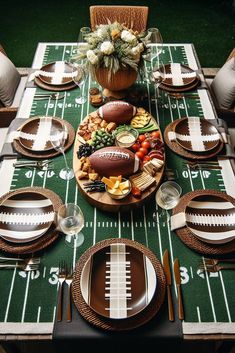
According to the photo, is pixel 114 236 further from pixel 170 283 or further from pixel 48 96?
pixel 48 96

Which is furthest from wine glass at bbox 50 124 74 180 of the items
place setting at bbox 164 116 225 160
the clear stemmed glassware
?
the clear stemmed glassware

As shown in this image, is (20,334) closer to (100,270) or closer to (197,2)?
(100,270)

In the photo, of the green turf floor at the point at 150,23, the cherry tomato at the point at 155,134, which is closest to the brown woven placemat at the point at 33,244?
the cherry tomato at the point at 155,134

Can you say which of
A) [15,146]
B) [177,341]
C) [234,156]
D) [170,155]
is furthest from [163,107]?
[177,341]

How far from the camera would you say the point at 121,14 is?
305 cm

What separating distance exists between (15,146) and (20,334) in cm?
111

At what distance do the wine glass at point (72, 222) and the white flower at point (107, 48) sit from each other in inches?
39.4

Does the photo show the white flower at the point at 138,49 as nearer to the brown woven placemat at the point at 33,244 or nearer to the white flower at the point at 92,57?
the white flower at the point at 92,57

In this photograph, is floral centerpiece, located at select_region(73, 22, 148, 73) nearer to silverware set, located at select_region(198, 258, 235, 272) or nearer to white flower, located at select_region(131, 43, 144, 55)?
white flower, located at select_region(131, 43, 144, 55)

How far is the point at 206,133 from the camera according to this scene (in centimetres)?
216

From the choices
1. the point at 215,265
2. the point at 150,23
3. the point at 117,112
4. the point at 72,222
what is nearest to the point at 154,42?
the point at 117,112

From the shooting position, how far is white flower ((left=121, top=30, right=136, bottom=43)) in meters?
2.08

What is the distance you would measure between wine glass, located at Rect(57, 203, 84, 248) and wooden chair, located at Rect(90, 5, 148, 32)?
6.64 ft

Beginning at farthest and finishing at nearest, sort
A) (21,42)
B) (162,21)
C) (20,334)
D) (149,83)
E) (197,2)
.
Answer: (197,2) → (162,21) → (21,42) → (149,83) → (20,334)
